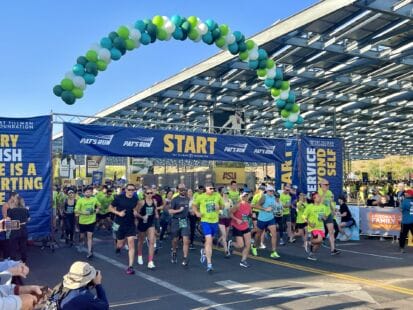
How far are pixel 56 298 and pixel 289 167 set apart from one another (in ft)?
51.4

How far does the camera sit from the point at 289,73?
19.8 m

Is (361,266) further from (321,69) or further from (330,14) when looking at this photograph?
(321,69)

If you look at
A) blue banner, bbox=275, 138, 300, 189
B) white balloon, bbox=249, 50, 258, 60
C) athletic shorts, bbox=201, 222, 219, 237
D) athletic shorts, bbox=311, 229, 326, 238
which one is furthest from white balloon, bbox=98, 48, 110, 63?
blue banner, bbox=275, 138, 300, 189

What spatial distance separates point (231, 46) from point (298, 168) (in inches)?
242

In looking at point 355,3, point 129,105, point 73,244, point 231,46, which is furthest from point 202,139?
point 129,105

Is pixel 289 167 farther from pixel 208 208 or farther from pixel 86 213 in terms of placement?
pixel 86 213

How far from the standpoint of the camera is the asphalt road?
24.4 ft

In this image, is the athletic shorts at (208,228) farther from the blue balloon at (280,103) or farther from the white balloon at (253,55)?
the blue balloon at (280,103)

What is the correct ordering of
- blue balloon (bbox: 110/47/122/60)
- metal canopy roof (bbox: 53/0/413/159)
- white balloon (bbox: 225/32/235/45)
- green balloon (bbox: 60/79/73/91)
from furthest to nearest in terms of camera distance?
metal canopy roof (bbox: 53/0/413/159) < white balloon (bbox: 225/32/235/45) < blue balloon (bbox: 110/47/122/60) < green balloon (bbox: 60/79/73/91)

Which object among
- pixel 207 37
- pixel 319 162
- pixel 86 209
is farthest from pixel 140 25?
pixel 319 162

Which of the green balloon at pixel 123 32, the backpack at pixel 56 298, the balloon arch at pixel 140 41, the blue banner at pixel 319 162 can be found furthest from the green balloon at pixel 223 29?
the backpack at pixel 56 298

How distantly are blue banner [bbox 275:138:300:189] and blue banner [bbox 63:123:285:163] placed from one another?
407 millimetres

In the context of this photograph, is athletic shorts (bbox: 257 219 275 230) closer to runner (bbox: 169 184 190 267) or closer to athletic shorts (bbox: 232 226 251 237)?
athletic shorts (bbox: 232 226 251 237)

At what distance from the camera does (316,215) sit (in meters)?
12.0
